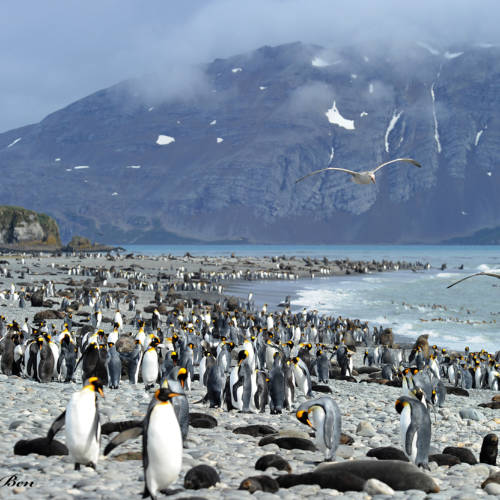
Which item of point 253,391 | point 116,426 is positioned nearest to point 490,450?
point 253,391

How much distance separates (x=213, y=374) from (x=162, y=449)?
4785 millimetres

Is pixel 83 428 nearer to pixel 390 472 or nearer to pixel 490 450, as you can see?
pixel 390 472

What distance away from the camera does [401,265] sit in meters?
86.6

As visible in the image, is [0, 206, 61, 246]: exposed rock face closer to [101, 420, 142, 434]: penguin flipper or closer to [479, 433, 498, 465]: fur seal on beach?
[101, 420, 142, 434]: penguin flipper

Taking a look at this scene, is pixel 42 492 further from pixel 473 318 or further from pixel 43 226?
pixel 43 226

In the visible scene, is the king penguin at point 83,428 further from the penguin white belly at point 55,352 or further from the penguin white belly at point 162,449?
the penguin white belly at point 55,352

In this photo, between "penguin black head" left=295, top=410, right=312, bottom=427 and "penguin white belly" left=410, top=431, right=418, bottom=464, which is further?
"penguin black head" left=295, top=410, right=312, bottom=427

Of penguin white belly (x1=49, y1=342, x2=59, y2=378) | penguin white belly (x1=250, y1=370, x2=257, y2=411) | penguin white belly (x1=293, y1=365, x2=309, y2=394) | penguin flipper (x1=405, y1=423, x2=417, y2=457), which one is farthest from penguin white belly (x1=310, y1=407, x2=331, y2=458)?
penguin white belly (x1=49, y1=342, x2=59, y2=378)

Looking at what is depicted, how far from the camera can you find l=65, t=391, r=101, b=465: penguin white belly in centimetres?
635

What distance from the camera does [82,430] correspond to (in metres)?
6.35

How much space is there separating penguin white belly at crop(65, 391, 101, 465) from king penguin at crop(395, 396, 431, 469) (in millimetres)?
3690

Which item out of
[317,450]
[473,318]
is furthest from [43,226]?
[317,450]

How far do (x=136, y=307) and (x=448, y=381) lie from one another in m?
19.0

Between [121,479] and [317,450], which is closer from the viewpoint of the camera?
[121,479]
